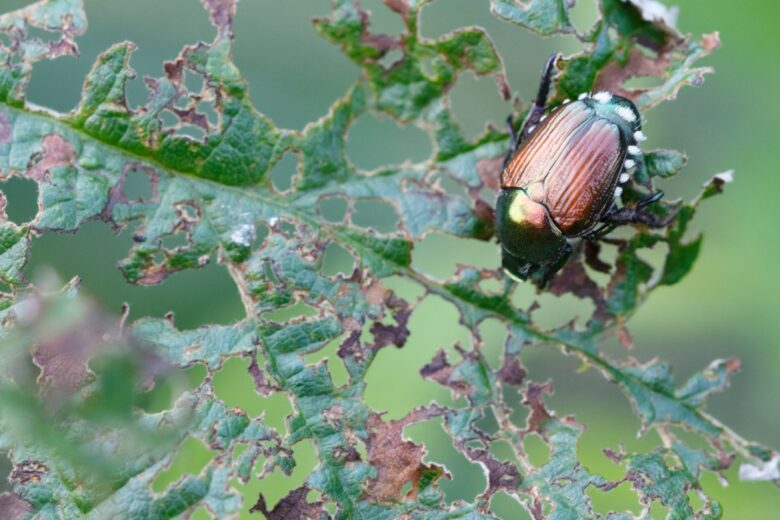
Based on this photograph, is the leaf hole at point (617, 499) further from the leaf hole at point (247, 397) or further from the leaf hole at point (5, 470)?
the leaf hole at point (5, 470)

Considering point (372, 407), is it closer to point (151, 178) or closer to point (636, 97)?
point (151, 178)

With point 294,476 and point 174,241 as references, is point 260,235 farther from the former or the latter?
point 294,476

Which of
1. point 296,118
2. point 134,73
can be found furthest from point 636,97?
point 134,73

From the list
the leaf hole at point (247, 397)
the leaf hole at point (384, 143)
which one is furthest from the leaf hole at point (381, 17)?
the leaf hole at point (247, 397)

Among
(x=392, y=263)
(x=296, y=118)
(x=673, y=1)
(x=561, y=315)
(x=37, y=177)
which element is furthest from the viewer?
(x=673, y=1)

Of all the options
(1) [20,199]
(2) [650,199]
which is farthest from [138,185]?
(2) [650,199]

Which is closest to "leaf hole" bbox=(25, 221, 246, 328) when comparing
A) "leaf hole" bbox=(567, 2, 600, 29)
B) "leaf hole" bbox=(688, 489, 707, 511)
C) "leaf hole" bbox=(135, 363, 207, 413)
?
"leaf hole" bbox=(135, 363, 207, 413)

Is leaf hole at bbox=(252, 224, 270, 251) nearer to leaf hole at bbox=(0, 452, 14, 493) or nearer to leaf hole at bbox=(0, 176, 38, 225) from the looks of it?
leaf hole at bbox=(0, 176, 38, 225)

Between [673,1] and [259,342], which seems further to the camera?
[673,1]
